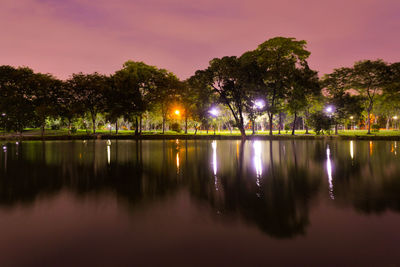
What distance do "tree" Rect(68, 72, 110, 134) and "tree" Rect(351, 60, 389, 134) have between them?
5222 centimetres

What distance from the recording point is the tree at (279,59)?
42.1 m

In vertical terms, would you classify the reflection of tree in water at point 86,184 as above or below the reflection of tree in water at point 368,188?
above

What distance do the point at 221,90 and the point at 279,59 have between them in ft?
38.1

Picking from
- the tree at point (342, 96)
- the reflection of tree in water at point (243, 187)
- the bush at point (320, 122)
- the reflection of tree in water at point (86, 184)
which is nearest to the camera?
the reflection of tree in water at point (243, 187)

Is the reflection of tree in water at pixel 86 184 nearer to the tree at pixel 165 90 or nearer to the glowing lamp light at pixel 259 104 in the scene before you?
the glowing lamp light at pixel 259 104

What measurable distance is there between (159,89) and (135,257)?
53895 millimetres

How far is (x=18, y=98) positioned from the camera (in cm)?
5247

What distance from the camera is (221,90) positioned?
151 feet

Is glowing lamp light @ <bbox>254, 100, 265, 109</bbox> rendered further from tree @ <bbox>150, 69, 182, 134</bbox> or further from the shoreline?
tree @ <bbox>150, 69, 182, 134</bbox>

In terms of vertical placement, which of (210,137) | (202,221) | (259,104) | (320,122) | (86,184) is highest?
(259,104)

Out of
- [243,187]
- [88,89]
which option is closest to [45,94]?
[88,89]

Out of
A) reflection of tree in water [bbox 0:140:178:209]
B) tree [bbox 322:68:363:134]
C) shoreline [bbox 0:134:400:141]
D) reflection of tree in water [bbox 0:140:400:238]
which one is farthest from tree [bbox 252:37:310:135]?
reflection of tree in water [bbox 0:140:178:209]

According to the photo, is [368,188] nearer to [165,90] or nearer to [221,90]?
[221,90]

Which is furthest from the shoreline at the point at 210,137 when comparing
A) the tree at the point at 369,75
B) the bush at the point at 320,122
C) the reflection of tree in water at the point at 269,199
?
the reflection of tree in water at the point at 269,199
